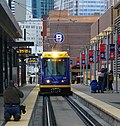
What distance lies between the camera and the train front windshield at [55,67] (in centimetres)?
3400

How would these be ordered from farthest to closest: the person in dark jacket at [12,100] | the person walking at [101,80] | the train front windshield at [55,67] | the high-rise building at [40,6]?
the high-rise building at [40,6] < the person walking at [101,80] < the train front windshield at [55,67] < the person in dark jacket at [12,100]

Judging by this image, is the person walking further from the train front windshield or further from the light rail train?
the train front windshield

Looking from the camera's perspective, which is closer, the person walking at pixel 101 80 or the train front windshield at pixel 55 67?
the train front windshield at pixel 55 67

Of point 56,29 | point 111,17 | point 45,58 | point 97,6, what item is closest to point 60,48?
point 56,29

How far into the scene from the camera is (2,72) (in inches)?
1220

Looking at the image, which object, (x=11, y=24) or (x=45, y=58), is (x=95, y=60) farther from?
(x=11, y=24)

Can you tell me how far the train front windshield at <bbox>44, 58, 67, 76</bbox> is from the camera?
3400 centimetres

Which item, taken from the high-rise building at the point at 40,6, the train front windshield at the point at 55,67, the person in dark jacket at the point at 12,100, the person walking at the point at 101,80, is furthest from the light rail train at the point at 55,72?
the person in dark jacket at the point at 12,100

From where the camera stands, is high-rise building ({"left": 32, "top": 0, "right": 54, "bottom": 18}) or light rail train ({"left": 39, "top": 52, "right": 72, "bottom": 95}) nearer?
light rail train ({"left": 39, "top": 52, "right": 72, "bottom": 95})

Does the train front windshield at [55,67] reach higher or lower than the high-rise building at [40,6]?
lower

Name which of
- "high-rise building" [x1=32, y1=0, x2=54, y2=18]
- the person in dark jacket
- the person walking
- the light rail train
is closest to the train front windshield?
the light rail train

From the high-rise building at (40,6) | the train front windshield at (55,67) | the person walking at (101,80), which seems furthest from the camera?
the high-rise building at (40,6)

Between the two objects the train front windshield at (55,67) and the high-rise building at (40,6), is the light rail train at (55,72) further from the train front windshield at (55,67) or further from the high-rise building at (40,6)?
the high-rise building at (40,6)

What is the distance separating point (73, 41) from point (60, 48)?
14.9m
